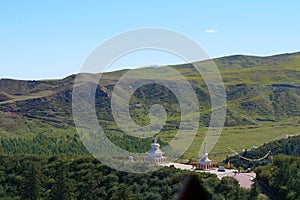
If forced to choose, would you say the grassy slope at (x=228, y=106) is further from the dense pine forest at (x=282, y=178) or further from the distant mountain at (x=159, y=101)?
the dense pine forest at (x=282, y=178)

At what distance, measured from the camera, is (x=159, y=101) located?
132 meters

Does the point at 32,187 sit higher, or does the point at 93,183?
the point at 93,183

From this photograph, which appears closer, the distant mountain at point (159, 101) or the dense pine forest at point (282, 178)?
the dense pine forest at point (282, 178)

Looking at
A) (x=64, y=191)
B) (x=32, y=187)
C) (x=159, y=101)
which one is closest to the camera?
(x=64, y=191)

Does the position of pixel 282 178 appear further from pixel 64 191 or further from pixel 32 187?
pixel 32 187

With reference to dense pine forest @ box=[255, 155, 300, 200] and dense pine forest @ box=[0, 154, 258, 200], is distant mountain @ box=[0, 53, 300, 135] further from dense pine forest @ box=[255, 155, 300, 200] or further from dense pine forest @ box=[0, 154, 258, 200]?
dense pine forest @ box=[255, 155, 300, 200]

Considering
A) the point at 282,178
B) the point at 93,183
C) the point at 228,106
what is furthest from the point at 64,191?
the point at 228,106

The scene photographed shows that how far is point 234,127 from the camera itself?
342 ft

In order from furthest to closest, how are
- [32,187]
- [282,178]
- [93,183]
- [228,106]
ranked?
[228,106] < [32,187] < [93,183] < [282,178]

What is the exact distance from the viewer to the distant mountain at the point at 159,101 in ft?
371

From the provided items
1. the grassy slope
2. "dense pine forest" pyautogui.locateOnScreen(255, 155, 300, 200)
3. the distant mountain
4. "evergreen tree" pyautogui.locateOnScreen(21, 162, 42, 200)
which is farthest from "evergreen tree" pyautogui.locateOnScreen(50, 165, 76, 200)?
the distant mountain

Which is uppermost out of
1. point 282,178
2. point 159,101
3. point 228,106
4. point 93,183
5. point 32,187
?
point 159,101

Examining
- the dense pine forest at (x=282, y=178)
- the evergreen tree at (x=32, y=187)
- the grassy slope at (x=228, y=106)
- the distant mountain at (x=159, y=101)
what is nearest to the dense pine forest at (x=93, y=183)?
the evergreen tree at (x=32, y=187)

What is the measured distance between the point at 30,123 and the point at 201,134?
144ft
